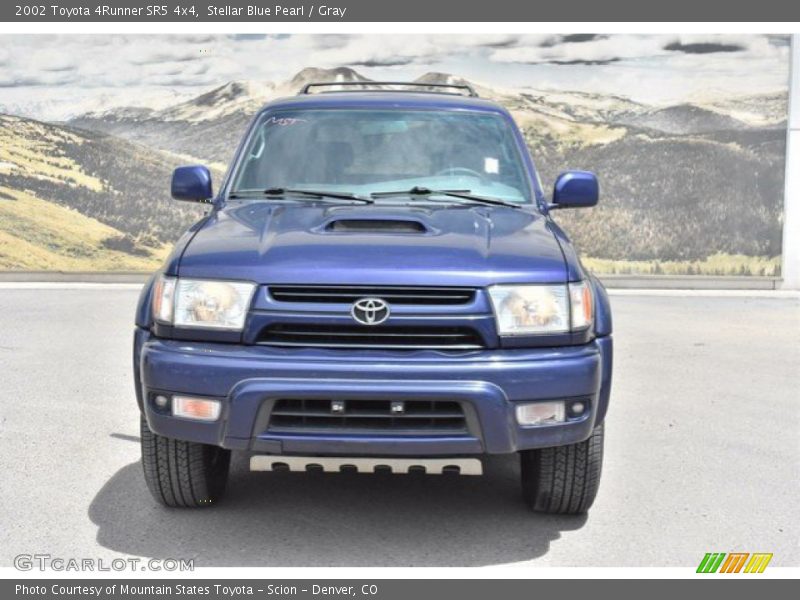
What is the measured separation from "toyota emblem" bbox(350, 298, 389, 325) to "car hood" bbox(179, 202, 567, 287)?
0.28 ft

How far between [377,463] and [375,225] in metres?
1.09

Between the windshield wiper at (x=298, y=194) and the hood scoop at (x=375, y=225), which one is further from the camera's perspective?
the windshield wiper at (x=298, y=194)

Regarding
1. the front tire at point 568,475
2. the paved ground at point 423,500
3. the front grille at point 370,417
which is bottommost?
the paved ground at point 423,500

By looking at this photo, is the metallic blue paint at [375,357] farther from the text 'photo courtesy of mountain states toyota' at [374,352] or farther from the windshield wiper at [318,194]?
the windshield wiper at [318,194]

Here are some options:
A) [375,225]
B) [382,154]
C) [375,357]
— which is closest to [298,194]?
[382,154]

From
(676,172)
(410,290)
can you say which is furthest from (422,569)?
(676,172)

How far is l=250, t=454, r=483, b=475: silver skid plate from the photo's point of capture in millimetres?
A: 4777

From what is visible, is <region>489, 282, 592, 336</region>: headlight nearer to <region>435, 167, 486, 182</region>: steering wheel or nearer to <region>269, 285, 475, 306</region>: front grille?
<region>269, 285, 475, 306</region>: front grille

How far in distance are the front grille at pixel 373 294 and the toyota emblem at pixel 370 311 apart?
29mm

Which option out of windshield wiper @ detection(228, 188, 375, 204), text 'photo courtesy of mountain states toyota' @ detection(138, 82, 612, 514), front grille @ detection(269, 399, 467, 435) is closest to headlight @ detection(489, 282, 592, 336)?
text 'photo courtesy of mountain states toyota' @ detection(138, 82, 612, 514)

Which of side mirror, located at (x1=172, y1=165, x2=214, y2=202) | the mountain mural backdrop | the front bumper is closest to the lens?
the front bumper

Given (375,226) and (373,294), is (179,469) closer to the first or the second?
A: (373,294)

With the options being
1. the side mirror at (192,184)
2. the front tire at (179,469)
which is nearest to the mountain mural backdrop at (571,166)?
the side mirror at (192,184)

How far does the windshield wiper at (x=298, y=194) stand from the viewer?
19.2 feet
